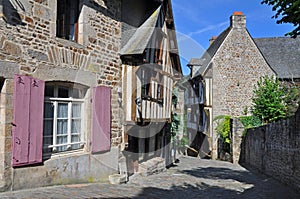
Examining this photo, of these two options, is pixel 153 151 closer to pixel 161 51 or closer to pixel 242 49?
pixel 161 51

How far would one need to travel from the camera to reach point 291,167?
8438 millimetres

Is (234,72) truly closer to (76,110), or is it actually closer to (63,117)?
(76,110)

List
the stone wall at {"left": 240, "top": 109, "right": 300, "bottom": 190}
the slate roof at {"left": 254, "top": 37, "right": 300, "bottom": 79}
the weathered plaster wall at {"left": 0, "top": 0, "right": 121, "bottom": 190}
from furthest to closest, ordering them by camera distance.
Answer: the slate roof at {"left": 254, "top": 37, "right": 300, "bottom": 79} < the stone wall at {"left": 240, "top": 109, "right": 300, "bottom": 190} < the weathered plaster wall at {"left": 0, "top": 0, "right": 121, "bottom": 190}

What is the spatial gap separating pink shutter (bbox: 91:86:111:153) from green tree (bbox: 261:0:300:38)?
13.1ft

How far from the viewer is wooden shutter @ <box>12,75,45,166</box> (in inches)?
215

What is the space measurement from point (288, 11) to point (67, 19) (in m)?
4.43

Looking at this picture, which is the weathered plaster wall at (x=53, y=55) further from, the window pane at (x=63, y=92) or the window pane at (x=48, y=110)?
the window pane at (x=48, y=110)

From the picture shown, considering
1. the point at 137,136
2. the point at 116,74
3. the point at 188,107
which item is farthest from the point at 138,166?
the point at 188,107

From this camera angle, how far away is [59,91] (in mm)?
6715

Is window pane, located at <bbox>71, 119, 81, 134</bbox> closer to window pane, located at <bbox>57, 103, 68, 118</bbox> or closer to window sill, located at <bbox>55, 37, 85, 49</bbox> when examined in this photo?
window pane, located at <bbox>57, 103, 68, 118</bbox>

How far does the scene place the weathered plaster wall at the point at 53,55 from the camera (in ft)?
17.5

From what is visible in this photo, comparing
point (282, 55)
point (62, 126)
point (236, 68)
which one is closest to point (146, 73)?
point (62, 126)

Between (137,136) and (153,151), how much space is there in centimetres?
270

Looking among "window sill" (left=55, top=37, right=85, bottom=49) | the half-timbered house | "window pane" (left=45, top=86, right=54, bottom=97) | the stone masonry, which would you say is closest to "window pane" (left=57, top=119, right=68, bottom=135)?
"window pane" (left=45, top=86, right=54, bottom=97)
